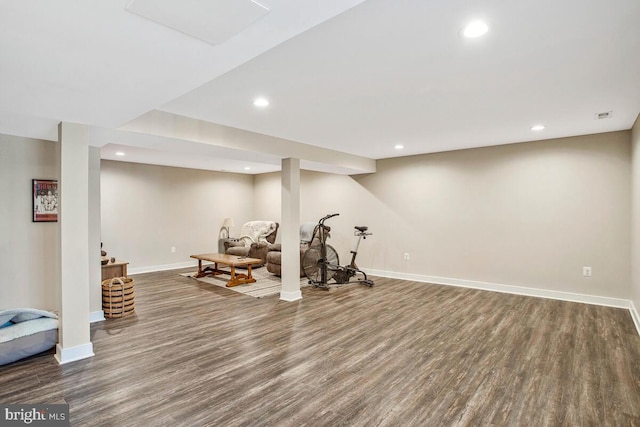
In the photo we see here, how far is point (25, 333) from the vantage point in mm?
2887

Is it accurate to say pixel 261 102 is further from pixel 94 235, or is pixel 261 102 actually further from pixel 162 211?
pixel 162 211

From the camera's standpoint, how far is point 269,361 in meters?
2.85

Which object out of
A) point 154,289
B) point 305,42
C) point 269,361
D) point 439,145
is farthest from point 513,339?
point 154,289

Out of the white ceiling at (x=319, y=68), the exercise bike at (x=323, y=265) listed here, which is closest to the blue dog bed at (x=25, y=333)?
the white ceiling at (x=319, y=68)

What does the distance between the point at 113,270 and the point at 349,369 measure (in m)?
3.68

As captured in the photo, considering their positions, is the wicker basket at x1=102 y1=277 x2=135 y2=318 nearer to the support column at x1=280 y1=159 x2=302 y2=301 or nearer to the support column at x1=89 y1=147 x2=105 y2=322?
the support column at x1=89 y1=147 x2=105 y2=322

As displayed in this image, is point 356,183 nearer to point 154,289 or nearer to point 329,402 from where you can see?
point 154,289

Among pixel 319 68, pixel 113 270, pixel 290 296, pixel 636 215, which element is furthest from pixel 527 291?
pixel 113 270

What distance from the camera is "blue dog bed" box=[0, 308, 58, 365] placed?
110 inches

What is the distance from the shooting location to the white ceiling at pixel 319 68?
4.82ft

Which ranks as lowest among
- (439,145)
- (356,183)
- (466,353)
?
(466,353)

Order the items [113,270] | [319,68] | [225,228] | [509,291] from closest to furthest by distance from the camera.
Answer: [319,68] → [113,270] → [509,291] → [225,228]

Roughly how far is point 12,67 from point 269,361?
8.65 ft
